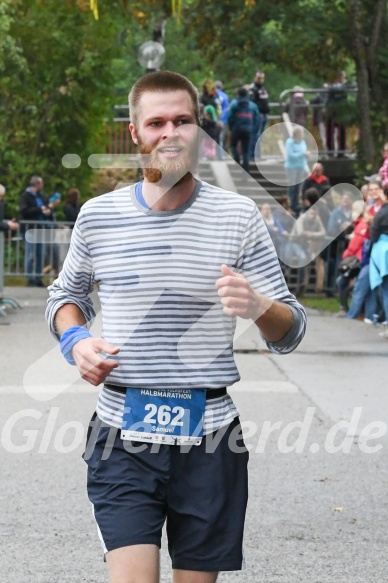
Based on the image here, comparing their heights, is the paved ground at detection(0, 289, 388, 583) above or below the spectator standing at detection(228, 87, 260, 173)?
above

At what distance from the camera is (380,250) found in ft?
47.7

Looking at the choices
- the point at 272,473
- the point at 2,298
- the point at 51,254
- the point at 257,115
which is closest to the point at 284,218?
the point at 51,254

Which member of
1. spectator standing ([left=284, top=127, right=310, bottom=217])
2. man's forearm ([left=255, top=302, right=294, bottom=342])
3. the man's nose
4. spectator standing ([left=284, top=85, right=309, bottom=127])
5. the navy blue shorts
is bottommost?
spectator standing ([left=284, top=85, right=309, bottom=127])

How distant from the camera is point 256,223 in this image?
397 cm

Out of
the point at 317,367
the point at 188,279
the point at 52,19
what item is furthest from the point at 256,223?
the point at 52,19

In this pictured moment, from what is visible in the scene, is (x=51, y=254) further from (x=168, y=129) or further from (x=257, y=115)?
(x=168, y=129)

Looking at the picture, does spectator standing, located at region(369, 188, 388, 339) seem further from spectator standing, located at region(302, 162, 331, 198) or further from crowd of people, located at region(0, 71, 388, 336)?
spectator standing, located at region(302, 162, 331, 198)

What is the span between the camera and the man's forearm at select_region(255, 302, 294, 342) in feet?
12.3

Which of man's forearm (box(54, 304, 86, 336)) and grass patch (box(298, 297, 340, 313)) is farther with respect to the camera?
grass patch (box(298, 297, 340, 313))

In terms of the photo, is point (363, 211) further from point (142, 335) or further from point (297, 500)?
point (142, 335)

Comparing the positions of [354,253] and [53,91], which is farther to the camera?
[53,91]

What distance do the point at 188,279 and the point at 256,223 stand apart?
26cm

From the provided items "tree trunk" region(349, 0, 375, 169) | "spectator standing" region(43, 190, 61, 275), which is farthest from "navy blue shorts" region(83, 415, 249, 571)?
"tree trunk" region(349, 0, 375, 169)

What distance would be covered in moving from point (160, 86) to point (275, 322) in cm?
74
